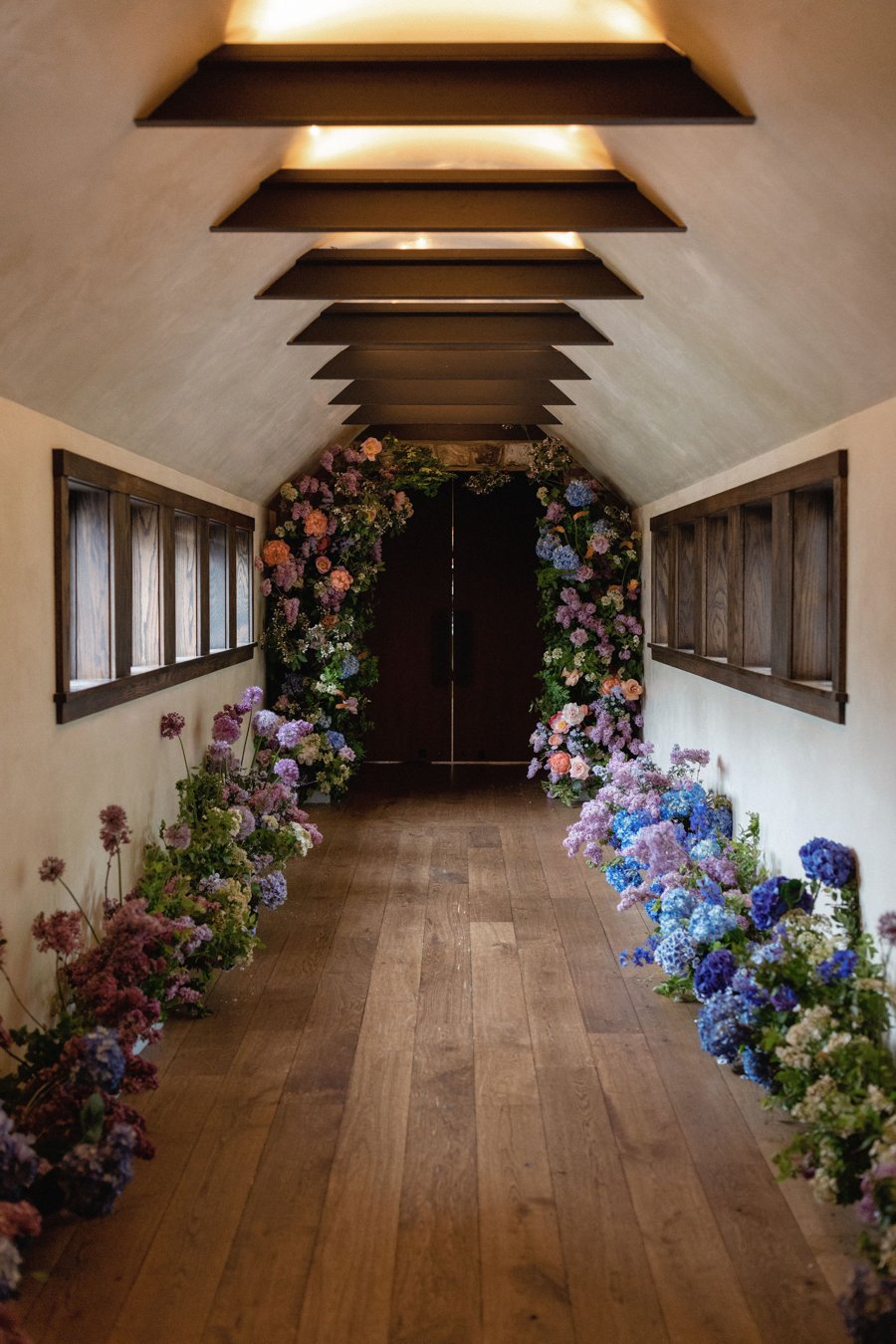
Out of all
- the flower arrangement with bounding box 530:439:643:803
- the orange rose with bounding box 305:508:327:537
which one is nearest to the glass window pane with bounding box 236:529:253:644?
the orange rose with bounding box 305:508:327:537

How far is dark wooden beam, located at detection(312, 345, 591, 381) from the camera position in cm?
661

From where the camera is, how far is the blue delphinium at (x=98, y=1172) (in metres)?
A: 2.75

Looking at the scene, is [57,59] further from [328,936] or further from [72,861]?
[328,936]

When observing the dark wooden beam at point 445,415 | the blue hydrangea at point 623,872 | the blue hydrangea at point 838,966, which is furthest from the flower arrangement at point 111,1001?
the dark wooden beam at point 445,415

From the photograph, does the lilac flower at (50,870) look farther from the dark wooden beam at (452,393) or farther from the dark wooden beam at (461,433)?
the dark wooden beam at (461,433)

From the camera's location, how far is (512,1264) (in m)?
2.79

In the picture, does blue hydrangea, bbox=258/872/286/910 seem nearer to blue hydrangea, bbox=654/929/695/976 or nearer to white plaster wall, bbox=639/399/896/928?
blue hydrangea, bbox=654/929/695/976

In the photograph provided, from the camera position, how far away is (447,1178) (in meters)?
3.22

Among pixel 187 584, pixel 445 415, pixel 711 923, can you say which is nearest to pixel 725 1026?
pixel 711 923

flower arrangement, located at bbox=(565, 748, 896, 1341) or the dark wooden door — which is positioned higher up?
the dark wooden door

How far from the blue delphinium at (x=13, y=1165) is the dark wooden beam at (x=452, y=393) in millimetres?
5434

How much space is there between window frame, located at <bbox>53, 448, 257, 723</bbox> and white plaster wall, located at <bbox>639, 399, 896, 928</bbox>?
252cm

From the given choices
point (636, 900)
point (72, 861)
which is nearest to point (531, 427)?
point (636, 900)

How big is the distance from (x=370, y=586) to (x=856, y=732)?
5642 mm
